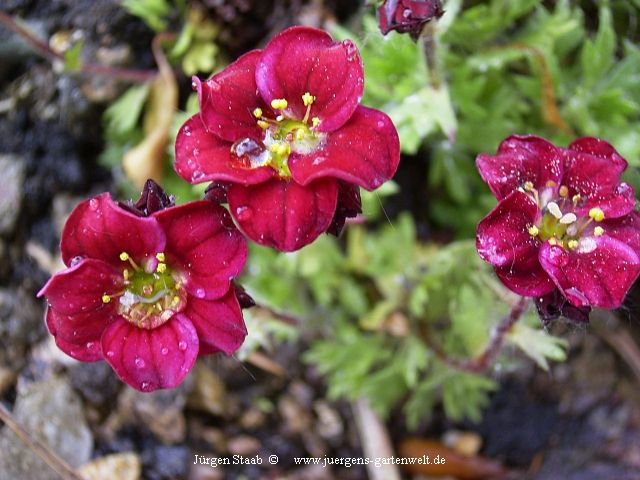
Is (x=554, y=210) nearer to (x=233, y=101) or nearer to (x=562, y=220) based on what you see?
(x=562, y=220)

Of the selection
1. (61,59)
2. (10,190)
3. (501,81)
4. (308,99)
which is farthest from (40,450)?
(501,81)

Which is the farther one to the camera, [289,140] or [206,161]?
[289,140]

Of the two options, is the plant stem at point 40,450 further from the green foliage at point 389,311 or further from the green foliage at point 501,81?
the green foliage at point 501,81

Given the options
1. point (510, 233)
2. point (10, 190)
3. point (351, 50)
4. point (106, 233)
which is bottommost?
point (10, 190)

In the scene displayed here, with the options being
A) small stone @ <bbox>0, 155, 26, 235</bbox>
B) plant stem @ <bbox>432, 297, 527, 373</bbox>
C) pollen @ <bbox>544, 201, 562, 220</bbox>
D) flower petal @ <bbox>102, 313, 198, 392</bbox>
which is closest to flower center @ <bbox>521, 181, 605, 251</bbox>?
pollen @ <bbox>544, 201, 562, 220</bbox>

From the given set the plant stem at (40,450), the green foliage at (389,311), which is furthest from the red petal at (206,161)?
the plant stem at (40,450)

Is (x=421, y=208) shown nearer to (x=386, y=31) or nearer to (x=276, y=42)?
(x=386, y=31)
